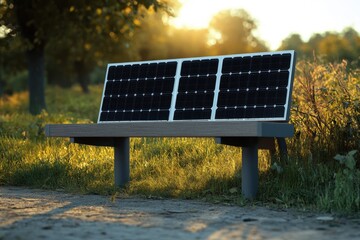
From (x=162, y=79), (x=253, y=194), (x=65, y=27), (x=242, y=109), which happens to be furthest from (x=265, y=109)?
(x=65, y=27)

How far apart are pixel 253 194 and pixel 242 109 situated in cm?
90

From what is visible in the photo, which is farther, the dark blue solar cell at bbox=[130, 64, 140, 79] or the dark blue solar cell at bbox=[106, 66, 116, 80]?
the dark blue solar cell at bbox=[106, 66, 116, 80]

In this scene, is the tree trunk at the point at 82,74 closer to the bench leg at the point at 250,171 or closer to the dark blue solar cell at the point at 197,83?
the dark blue solar cell at the point at 197,83

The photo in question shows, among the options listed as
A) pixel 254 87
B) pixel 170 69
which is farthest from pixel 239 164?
pixel 170 69

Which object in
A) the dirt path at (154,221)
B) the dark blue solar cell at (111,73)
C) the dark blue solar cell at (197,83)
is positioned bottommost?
the dirt path at (154,221)

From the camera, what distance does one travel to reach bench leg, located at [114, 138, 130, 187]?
24.9 ft

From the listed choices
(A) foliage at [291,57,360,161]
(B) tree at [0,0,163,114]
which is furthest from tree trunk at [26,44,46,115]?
(A) foliage at [291,57,360,161]

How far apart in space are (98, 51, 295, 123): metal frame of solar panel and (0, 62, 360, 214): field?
721 millimetres

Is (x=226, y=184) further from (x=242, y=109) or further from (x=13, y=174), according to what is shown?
Answer: (x=13, y=174)

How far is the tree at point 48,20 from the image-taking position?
52.0 feet

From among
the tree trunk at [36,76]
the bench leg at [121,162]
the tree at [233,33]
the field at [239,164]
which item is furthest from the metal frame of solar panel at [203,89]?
the tree at [233,33]

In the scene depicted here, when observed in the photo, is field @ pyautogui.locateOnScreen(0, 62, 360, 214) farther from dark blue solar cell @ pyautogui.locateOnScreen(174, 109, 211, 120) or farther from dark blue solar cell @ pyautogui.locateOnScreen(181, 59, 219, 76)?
dark blue solar cell @ pyautogui.locateOnScreen(181, 59, 219, 76)

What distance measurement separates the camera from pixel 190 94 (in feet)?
23.5

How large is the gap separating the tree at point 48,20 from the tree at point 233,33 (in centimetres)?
5201
